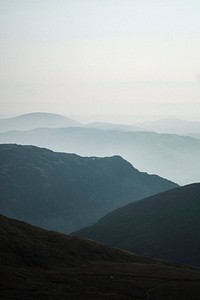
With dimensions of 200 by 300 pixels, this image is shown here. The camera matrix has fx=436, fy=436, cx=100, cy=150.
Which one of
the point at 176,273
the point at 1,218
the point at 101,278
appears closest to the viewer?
the point at 101,278

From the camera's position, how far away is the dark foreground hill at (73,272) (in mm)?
73688

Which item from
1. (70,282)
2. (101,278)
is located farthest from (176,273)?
(70,282)

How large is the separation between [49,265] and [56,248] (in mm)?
12716

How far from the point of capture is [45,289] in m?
→ 73.0

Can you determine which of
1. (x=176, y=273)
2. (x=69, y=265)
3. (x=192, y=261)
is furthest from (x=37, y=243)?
(x=192, y=261)

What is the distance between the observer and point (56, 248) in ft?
Result: 351

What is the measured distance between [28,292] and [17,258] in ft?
77.3

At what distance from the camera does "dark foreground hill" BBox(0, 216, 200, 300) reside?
7369 centimetres

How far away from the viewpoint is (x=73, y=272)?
292 ft

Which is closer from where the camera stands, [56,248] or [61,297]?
[61,297]

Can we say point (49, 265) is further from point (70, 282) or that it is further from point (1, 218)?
point (1, 218)

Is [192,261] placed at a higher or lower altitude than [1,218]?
lower

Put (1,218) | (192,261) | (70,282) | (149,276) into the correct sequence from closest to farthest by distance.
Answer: (70,282) < (149,276) < (1,218) < (192,261)

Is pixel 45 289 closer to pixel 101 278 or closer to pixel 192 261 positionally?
pixel 101 278
